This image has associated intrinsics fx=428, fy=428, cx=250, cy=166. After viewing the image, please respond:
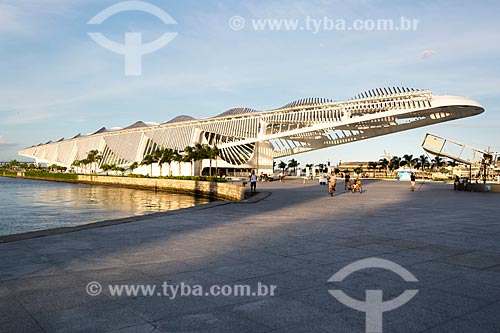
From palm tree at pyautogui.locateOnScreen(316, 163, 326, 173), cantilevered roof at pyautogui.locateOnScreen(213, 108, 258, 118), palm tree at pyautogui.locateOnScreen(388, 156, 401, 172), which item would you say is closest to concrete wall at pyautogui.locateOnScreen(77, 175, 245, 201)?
cantilevered roof at pyautogui.locateOnScreen(213, 108, 258, 118)

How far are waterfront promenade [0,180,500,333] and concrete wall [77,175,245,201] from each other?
12423 millimetres

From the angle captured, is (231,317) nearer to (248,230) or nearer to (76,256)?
(76,256)

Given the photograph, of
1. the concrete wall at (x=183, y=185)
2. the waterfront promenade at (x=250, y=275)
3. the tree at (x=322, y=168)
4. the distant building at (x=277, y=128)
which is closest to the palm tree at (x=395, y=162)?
the tree at (x=322, y=168)

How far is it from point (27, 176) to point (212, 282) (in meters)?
109

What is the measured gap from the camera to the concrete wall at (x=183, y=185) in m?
25.7

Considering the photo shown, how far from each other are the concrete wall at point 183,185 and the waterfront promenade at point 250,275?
1242 centimetres

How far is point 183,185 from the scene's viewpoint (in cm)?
3922

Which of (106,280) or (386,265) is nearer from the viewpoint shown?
(106,280)

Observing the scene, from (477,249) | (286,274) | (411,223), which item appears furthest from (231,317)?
(411,223)

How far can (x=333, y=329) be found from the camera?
349cm

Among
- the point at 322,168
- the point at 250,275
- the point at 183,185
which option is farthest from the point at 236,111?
the point at 250,275

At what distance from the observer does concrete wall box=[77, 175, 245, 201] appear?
84.2 feet

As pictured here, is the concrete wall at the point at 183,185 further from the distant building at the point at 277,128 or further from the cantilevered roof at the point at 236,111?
the cantilevered roof at the point at 236,111

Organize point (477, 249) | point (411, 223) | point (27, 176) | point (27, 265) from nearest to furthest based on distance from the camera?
point (27, 265) < point (477, 249) < point (411, 223) < point (27, 176)
